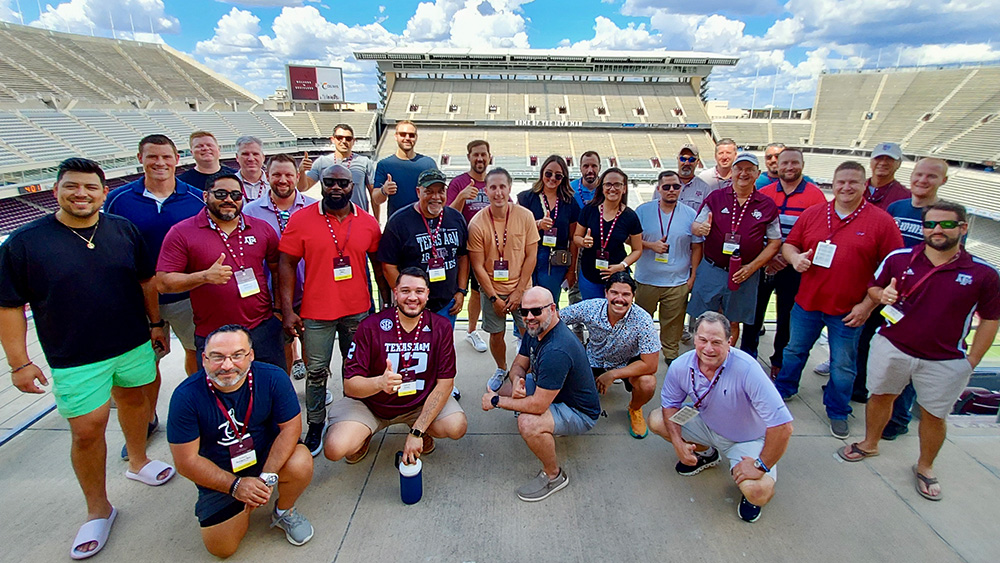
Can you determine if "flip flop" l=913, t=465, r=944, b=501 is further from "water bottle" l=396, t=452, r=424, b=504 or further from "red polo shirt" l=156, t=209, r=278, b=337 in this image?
"red polo shirt" l=156, t=209, r=278, b=337

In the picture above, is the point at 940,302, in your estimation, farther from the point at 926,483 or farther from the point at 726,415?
the point at 726,415

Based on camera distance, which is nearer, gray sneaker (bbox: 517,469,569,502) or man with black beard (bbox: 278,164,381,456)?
gray sneaker (bbox: 517,469,569,502)

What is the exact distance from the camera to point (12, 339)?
7.23ft

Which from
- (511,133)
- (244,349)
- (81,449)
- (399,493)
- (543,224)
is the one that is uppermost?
(511,133)

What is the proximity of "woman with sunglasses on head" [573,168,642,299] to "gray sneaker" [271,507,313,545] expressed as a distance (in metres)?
2.57

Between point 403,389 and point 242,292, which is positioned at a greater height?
point 242,292

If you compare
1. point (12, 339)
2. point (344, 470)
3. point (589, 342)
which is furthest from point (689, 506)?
point (12, 339)

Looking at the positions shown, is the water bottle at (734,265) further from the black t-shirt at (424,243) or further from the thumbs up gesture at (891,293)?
the black t-shirt at (424,243)

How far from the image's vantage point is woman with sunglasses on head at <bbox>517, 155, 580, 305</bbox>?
3.79 meters

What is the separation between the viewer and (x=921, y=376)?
2.57 meters

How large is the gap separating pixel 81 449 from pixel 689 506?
3.09 meters

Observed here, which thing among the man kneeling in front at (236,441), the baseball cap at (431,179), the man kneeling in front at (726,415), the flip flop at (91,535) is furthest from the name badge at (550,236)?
the flip flop at (91,535)

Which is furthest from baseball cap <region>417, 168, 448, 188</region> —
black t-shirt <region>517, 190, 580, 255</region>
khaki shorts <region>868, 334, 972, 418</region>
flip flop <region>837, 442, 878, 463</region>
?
flip flop <region>837, 442, 878, 463</region>

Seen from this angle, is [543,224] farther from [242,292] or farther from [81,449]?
[81,449]
